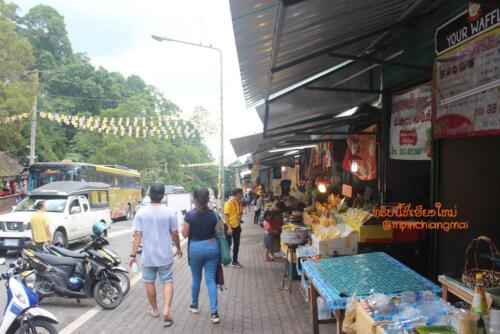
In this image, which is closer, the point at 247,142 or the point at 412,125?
the point at 412,125

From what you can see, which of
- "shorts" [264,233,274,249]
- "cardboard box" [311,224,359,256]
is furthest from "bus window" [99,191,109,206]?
"cardboard box" [311,224,359,256]

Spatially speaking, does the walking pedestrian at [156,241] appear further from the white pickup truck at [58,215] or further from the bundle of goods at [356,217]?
the white pickup truck at [58,215]

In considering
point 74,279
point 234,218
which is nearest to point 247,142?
point 234,218

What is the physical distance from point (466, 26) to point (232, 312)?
480 cm

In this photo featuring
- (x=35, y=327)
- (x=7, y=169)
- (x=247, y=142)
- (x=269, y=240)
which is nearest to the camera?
(x=35, y=327)

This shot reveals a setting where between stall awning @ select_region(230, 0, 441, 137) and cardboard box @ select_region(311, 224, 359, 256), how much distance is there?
2367mm

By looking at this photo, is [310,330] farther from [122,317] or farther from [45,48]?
[45,48]

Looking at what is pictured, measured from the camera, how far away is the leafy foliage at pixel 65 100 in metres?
20.7

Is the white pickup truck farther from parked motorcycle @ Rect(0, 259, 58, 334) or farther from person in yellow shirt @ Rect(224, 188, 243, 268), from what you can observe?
parked motorcycle @ Rect(0, 259, 58, 334)

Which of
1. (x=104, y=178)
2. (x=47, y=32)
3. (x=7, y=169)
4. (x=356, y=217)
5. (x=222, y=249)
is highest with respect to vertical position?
(x=47, y=32)

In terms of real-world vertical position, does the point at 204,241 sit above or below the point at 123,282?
above

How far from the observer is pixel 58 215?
480 inches

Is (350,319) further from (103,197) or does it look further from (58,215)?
(103,197)

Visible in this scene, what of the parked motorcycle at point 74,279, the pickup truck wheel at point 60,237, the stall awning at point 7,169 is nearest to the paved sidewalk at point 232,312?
the parked motorcycle at point 74,279
